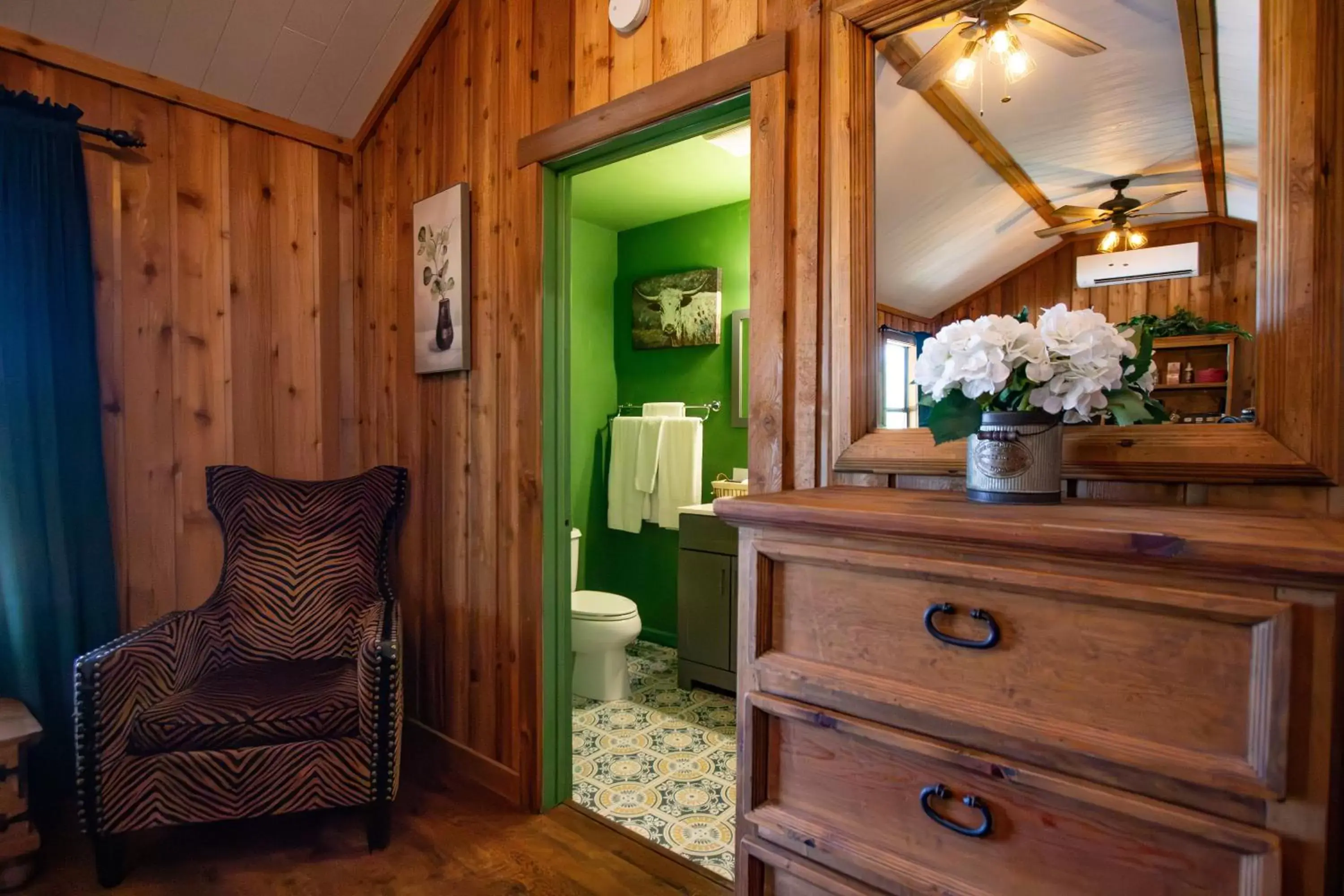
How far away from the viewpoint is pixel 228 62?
2.29 meters

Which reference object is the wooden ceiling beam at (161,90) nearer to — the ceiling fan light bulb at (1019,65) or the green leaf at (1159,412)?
the ceiling fan light bulb at (1019,65)

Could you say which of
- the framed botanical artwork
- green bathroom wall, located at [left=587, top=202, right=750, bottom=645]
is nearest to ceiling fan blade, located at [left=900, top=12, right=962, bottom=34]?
the framed botanical artwork

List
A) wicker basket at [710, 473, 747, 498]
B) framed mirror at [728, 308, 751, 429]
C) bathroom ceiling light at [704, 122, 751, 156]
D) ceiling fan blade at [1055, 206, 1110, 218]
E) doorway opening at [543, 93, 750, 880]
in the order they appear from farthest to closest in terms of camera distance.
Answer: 1. framed mirror at [728, 308, 751, 429]
2. wicker basket at [710, 473, 747, 498]
3. bathroom ceiling light at [704, 122, 751, 156]
4. doorway opening at [543, 93, 750, 880]
5. ceiling fan blade at [1055, 206, 1110, 218]

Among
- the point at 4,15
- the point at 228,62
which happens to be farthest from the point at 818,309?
the point at 4,15

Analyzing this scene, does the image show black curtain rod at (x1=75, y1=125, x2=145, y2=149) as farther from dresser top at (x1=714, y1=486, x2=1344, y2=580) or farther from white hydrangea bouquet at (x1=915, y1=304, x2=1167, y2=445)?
white hydrangea bouquet at (x1=915, y1=304, x2=1167, y2=445)

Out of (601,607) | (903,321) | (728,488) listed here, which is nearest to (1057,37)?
(903,321)

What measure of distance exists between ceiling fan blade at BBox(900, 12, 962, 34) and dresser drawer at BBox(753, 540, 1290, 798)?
1060 millimetres

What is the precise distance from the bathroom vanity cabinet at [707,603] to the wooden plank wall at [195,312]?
153 cm

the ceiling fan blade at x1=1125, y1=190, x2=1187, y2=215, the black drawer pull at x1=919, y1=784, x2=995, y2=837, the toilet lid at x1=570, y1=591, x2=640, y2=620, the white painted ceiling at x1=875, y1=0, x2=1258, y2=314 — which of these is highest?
the white painted ceiling at x1=875, y1=0, x2=1258, y2=314

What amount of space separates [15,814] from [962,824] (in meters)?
2.20

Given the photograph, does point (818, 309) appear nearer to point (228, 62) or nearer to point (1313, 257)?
point (1313, 257)

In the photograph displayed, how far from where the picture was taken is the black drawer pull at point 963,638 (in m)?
0.84

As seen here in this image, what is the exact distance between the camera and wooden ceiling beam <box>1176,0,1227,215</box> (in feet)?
3.46

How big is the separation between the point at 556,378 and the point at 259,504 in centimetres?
112
